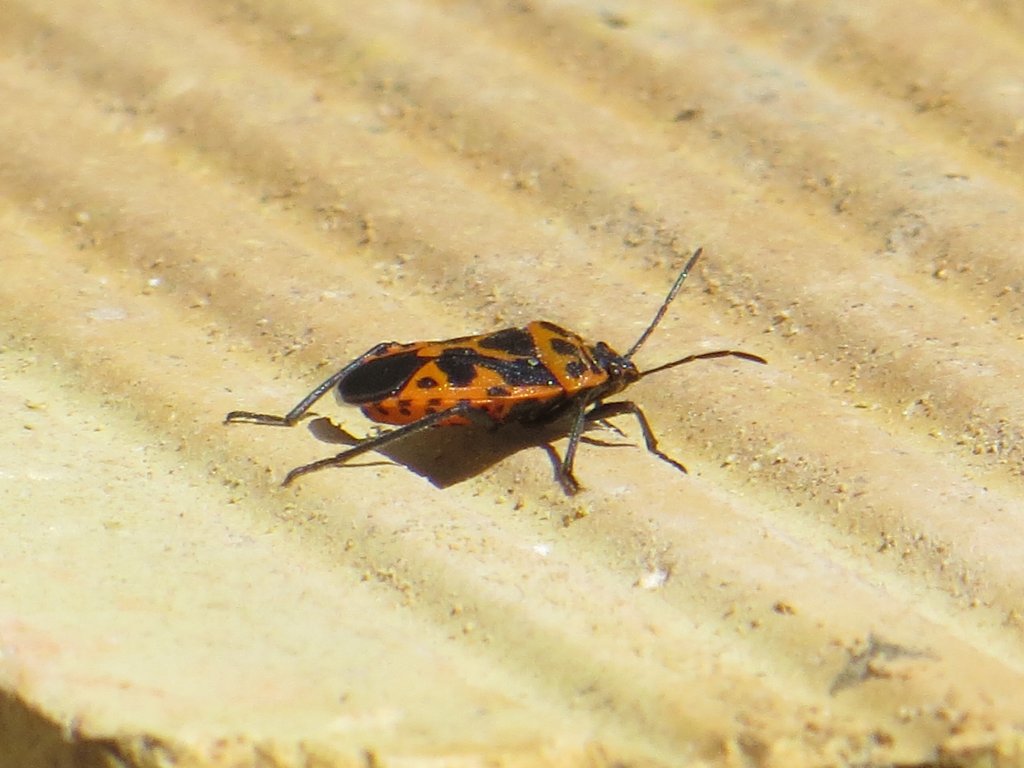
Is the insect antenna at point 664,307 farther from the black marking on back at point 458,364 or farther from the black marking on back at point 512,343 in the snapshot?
the black marking on back at point 458,364

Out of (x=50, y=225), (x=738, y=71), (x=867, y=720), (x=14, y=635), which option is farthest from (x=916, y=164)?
(x=14, y=635)

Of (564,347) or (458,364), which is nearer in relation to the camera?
(458,364)

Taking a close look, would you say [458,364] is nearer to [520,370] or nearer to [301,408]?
[520,370]

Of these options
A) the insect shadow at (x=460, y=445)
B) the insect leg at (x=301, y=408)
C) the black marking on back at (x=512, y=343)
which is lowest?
the insect shadow at (x=460, y=445)

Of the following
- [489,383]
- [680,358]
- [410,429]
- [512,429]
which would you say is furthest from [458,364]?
[680,358]

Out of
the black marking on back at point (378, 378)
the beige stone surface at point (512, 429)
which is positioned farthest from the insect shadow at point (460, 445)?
the black marking on back at point (378, 378)

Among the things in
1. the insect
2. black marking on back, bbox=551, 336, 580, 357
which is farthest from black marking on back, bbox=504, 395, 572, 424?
black marking on back, bbox=551, 336, 580, 357
